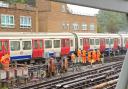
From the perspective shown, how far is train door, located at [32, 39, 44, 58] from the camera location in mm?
20016

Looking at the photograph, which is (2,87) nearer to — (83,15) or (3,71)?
(3,71)

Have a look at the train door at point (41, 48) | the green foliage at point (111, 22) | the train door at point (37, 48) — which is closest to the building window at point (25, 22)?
the train door at point (41, 48)

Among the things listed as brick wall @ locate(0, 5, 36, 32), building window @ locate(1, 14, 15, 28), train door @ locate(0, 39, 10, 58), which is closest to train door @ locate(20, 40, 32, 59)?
train door @ locate(0, 39, 10, 58)

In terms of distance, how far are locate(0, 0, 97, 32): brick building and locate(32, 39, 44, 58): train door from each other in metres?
3.96

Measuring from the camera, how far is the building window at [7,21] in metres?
23.8

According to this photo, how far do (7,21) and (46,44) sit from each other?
4.50 m

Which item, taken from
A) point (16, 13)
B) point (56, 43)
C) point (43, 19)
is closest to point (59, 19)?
point (43, 19)

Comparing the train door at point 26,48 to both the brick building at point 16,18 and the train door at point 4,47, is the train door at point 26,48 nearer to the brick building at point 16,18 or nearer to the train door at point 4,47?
the train door at point 4,47

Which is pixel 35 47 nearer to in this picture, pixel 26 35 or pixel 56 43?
pixel 26 35

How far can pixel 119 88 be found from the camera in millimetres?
4805

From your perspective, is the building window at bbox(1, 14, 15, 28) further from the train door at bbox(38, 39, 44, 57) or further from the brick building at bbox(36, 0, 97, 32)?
the brick building at bbox(36, 0, 97, 32)

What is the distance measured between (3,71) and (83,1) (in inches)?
392

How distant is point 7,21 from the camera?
955 inches

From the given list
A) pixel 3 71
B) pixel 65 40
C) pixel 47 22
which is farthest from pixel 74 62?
pixel 47 22
